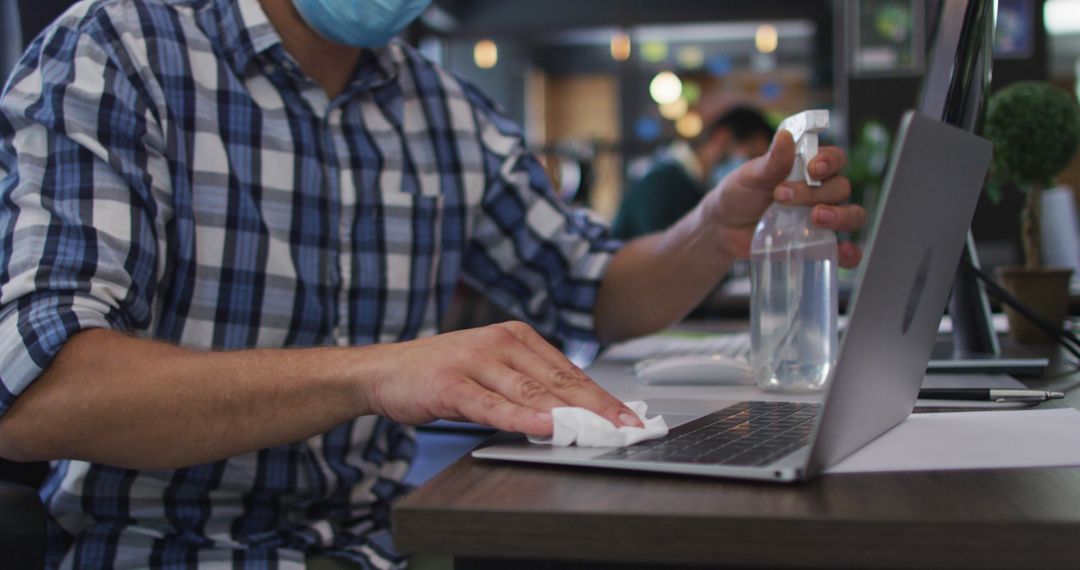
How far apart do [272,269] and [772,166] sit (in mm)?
544

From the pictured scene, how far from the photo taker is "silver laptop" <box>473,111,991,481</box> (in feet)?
1.70

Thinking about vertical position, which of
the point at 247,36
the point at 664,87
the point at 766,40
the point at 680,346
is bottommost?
the point at 680,346

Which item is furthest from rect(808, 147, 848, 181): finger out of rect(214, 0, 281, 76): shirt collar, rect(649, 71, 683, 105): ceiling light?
rect(649, 71, 683, 105): ceiling light

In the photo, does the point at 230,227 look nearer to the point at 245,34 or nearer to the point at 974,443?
the point at 245,34

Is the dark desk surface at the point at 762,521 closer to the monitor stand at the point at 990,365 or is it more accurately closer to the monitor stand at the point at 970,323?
the monitor stand at the point at 990,365

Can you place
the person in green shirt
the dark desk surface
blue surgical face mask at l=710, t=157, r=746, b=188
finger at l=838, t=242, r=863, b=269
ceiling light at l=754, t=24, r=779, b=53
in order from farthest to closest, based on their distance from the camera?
ceiling light at l=754, t=24, r=779, b=53
blue surgical face mask at l=710, t=157, r=746, b=188
the person in green shirt
finger at l=838, t=242, r=863, b=269
the dark desk surface

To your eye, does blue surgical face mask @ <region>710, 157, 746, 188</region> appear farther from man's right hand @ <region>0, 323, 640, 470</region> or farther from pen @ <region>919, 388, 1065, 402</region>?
man's right hand @ <region>0, 323, 640, 470</region>

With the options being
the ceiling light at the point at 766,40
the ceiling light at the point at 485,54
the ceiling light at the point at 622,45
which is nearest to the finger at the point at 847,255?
the ceiling light at the point at 622,45

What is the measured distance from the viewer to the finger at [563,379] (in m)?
0.65

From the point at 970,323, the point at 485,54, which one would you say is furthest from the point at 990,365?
the point at 485,54

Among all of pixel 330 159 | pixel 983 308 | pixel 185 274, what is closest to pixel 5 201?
pixel 185 274

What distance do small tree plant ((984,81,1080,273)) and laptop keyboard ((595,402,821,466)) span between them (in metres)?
0.65

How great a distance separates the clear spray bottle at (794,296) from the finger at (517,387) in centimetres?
32

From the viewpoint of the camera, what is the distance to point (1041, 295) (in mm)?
1295
